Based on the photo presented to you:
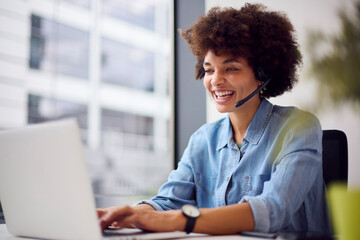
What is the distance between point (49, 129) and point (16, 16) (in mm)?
1679

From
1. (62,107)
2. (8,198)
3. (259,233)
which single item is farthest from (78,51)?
(259,233)

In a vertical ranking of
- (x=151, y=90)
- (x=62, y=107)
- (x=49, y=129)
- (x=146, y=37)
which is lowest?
(x=49, y=129)

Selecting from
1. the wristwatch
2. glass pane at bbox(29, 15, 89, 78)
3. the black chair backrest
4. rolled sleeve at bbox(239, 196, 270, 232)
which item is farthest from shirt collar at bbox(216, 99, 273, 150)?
glass pane at bbox(29, 15, 89, 78)

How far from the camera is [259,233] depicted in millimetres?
989

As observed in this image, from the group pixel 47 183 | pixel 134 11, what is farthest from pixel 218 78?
pixel 134 11

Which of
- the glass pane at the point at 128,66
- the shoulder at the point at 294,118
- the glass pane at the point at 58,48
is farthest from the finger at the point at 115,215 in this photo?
the glass pane at the point at 128,66

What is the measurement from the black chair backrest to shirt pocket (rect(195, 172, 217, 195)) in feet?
1.41

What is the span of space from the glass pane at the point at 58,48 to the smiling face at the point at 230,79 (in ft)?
4.06

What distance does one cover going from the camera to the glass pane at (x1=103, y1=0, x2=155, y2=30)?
2924mm

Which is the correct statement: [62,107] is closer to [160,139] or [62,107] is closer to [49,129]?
[160,139]

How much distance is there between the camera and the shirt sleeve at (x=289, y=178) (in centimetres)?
105

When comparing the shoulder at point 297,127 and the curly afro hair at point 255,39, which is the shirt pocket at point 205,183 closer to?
the shoulder at point 297,127

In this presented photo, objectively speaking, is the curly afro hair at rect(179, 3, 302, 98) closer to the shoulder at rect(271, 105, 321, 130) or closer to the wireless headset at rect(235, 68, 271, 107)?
the wireless headset at rect(235, 68, 271, 107)

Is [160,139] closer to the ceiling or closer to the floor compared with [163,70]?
closer to the floor
